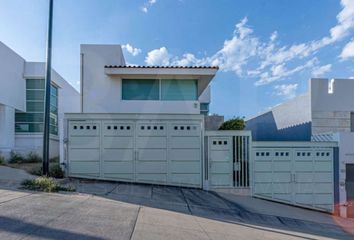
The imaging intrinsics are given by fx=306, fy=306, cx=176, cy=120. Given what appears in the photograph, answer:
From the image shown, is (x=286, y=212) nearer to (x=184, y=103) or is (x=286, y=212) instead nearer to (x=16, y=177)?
(x=184, y=103)

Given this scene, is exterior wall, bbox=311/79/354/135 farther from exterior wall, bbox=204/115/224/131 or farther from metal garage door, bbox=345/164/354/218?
exterior wall, bbox=204/115/224/131

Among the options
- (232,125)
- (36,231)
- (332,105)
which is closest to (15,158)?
(232,125)

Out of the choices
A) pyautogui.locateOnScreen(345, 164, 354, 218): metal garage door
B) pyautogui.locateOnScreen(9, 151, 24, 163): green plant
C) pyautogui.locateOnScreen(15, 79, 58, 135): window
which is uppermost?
pyautogui.locateOnScreen(15, 79, 58, 135): window

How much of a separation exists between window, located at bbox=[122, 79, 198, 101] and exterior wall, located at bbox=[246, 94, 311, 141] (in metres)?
6.24

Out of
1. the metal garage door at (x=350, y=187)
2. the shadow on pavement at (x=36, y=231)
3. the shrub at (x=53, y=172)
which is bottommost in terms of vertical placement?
the metal garage door at (x=350, y=187)

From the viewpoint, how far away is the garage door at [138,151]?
39.5 ft

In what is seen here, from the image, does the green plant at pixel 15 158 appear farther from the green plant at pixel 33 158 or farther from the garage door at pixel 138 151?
the garage door at pixel 138 151

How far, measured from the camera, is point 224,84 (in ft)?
54.1

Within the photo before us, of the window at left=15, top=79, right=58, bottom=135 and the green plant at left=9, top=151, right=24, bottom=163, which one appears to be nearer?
the green plant at left=9, top=151, right=24, bottom=163

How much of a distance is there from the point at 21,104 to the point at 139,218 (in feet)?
49.6

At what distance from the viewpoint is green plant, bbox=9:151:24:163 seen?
1515cm

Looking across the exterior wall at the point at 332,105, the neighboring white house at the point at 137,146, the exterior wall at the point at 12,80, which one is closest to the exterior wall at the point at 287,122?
the exterior wall at the point at 332,105

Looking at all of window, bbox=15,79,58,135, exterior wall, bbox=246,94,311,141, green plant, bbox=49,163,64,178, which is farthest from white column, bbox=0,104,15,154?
exterior wall, bbox=246,94,311,141

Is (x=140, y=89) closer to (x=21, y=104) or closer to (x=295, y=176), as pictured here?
(x=295, y=176)
